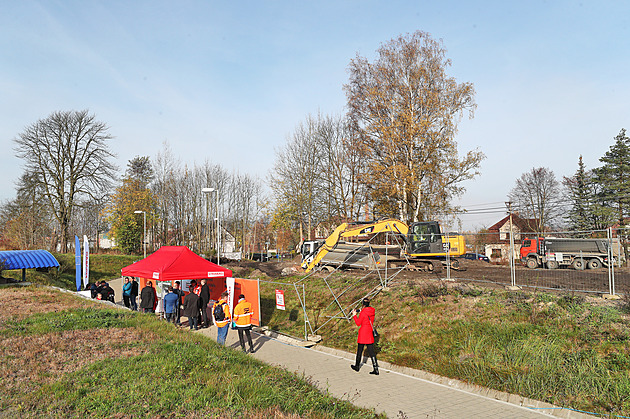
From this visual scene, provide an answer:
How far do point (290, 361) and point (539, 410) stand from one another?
6024 millimetres

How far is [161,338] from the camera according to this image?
34.7 feet

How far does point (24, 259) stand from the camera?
23766 mm

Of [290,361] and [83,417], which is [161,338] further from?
[83,417]

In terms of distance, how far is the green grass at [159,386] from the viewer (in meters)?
6.09

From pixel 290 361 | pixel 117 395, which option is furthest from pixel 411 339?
pixel 117 395

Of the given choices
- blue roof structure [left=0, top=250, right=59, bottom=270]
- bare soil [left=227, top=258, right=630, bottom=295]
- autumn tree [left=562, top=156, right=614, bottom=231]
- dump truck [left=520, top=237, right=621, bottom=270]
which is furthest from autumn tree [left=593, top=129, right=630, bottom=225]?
blue roof structure [left=0, top=250, right=59, bottom=270]

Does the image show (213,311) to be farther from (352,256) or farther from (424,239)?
(424,239)

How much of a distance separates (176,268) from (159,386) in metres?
9.89

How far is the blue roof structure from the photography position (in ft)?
74.4

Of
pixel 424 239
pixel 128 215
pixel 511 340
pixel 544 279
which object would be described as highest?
pixel 128 215

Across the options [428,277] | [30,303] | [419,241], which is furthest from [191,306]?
[419,241]

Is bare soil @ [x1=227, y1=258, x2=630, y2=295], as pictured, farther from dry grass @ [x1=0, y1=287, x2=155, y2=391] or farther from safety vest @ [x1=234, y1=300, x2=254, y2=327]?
dry grass @ [x1=0, y1=287, x2=155, y2=391]

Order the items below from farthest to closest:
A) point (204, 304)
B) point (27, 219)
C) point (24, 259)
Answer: point (27, 219) < point (24, 259) < point (204, 304)

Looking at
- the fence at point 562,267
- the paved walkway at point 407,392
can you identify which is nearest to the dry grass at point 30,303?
the paved walkway at point 407,392
